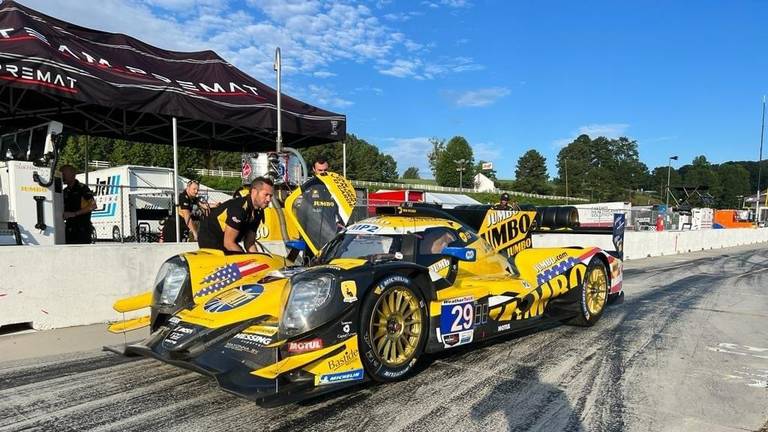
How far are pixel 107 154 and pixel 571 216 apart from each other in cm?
5550

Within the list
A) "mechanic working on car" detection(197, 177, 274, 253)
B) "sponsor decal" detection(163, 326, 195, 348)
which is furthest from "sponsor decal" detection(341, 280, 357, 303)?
"mechanic working on car" detection(197, 177, 274, 253)

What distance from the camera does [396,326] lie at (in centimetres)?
382

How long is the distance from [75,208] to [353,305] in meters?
5.90

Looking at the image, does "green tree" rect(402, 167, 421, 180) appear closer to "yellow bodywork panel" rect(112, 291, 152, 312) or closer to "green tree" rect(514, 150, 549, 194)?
"green tree" rect(514, 150, 549, 194)

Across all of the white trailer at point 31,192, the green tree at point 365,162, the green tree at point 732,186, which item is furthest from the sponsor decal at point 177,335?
the green tree at point 732,186

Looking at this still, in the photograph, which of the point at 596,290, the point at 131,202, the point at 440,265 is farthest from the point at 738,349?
the point at 131,202

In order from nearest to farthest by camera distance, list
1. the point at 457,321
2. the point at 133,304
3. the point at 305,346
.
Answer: the point at 305,346
the point at 457,321
the point at 133,304

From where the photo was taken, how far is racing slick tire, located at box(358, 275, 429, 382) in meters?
3.56

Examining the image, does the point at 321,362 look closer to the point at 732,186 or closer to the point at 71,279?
the point at 71,279

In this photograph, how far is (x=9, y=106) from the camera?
952 cm

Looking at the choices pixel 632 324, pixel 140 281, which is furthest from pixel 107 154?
pixel 632 324

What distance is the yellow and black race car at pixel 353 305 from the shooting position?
128 inches

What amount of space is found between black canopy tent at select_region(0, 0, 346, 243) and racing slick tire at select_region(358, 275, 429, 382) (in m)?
6.40

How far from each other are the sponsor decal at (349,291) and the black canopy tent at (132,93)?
6.55 m
